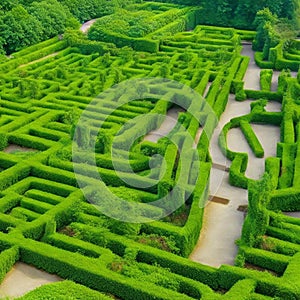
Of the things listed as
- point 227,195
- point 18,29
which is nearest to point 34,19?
point 18,29

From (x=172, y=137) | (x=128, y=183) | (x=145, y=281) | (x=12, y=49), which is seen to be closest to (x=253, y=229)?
(x=145, y=281)

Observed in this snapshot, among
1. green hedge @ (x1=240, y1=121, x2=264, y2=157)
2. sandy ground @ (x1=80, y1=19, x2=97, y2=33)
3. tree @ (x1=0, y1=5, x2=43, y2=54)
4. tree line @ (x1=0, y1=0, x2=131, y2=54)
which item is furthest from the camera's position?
sandy ground @ (x1=80, y1=19, x2=97, y2=33)

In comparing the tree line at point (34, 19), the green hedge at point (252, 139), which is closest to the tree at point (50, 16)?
the tree line at point (34, 19)

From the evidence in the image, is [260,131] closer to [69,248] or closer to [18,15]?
[69,248]

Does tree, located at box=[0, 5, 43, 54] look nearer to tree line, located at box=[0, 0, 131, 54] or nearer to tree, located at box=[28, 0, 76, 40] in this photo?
tree line, located at box=[0, 0, 131, 54]

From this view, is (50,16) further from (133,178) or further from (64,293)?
(64,293)

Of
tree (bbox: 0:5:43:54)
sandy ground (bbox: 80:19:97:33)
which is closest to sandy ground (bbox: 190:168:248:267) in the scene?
tree (bbox: 0:5:43:54)
